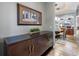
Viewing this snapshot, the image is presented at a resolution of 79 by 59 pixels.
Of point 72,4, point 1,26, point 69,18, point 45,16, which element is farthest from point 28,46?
point 72,4

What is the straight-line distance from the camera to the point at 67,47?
89.4 inches

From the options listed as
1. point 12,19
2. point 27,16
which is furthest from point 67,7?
point 12,19

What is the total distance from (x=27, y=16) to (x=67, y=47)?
0.99 meters

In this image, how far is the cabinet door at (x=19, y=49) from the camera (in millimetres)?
1613

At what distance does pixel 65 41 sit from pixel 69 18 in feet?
1.66

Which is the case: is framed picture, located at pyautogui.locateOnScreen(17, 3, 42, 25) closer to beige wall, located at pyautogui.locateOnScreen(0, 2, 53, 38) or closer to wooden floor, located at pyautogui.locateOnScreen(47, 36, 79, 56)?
beige wall, located at pyautogui.locateOnScreen(0, 2, 53, 38)

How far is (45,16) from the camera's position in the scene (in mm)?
2359

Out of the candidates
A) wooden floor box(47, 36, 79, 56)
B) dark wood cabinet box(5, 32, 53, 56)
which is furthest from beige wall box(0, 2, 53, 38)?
wooden floor box(47, 36, 79, 56)

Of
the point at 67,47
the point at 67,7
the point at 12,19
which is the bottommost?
the point at 67,47

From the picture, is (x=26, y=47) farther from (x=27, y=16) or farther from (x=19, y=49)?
(x=27, y=16)

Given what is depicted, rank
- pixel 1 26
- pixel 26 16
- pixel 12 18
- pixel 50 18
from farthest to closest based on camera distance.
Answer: pixel 50 18 < pixel 26 16 < pixel 12 18 < pixel 1 26

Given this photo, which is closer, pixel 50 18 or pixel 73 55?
pixel 73 55

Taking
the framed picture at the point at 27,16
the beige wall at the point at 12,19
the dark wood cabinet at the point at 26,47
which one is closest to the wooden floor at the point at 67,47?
the dark wood cabinet at the point at 26,47

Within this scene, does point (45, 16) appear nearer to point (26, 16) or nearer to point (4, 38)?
point (26, 16)
